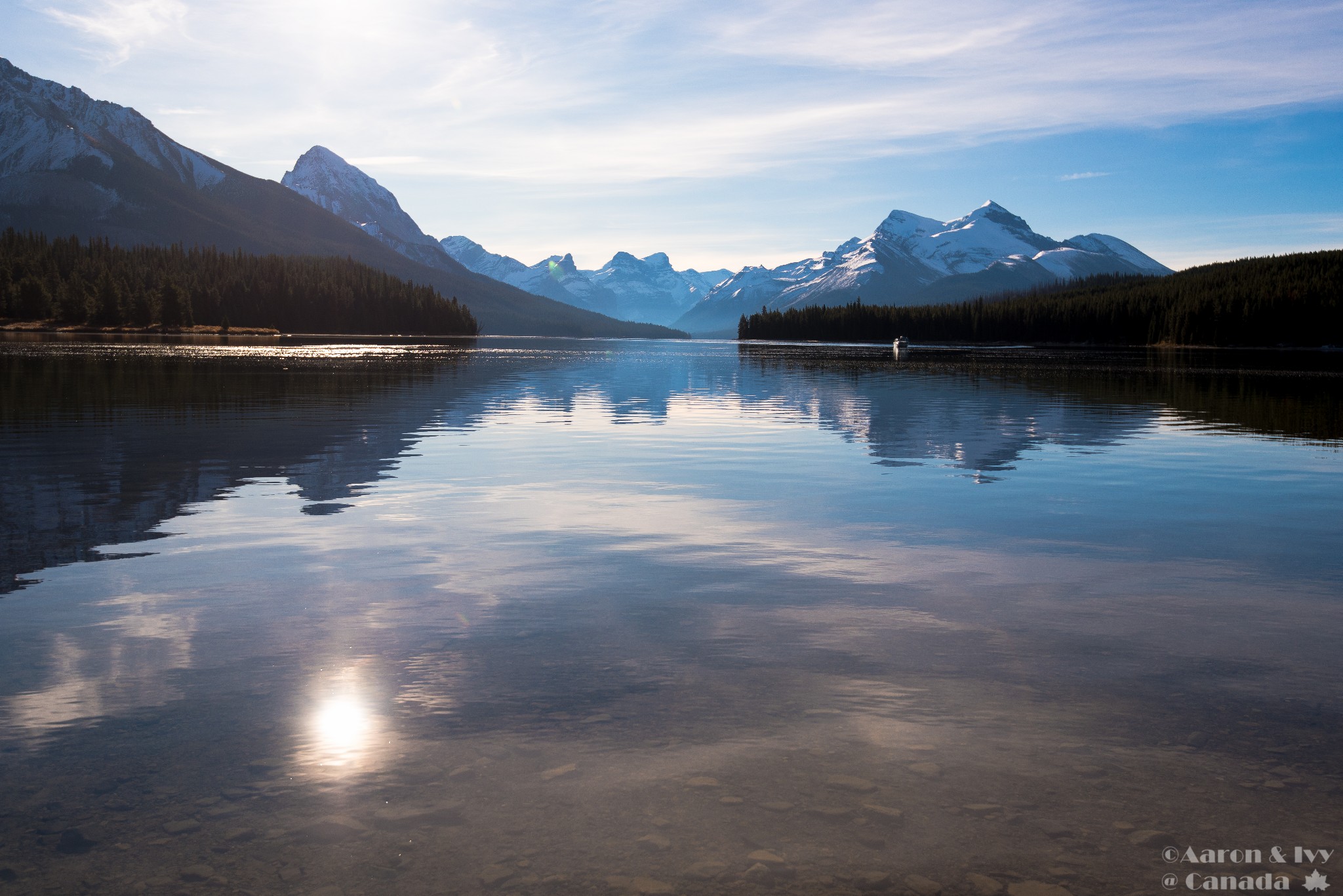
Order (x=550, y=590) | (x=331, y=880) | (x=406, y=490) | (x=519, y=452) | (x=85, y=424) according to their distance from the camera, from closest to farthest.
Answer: (x=331, y=880), (x=550, y=590), (x=406, y=490), (x=519, y=452), (x=85, y=424)

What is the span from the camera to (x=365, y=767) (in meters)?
8.73

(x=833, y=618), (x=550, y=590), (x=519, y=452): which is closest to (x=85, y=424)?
(x=519, y=452)

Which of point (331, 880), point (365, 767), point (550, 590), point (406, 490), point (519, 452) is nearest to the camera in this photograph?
point (331, 880)

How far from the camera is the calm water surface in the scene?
749 centimetres

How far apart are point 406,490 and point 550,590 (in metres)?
11.4

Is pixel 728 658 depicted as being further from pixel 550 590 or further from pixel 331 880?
pixel 331 880

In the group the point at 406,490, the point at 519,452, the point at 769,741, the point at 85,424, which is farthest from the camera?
the point at 85,424

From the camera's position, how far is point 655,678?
1109 centimetres

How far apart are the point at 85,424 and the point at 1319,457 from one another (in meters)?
47.5

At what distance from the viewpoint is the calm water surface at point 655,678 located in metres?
7.49

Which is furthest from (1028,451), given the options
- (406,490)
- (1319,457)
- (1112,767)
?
(1112,767)

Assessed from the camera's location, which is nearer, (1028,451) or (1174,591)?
(1174,591)

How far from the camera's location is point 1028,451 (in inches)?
1382

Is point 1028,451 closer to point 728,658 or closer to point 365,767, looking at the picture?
point 728,658
